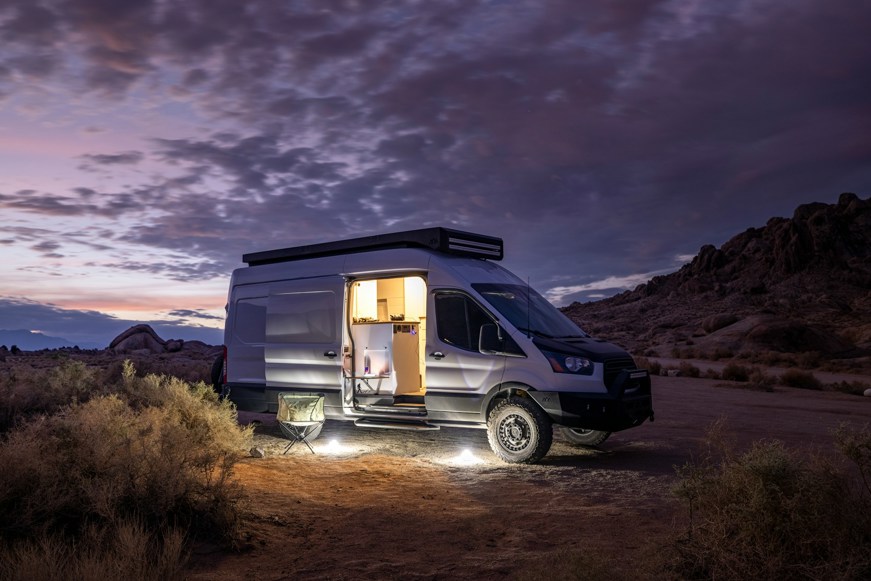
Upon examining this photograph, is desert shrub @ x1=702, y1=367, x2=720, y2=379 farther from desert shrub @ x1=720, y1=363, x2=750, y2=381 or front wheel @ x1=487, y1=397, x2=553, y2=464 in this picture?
front wheel @ x1=487, y1=397, x2=553, y2=464

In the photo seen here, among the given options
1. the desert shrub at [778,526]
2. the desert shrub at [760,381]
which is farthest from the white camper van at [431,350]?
the desert shrub at [760,381]

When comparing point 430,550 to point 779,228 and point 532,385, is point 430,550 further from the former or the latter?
point 779,228

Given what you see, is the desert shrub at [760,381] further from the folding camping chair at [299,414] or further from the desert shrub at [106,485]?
the desert shrub at [106,485]

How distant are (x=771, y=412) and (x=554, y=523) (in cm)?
1111

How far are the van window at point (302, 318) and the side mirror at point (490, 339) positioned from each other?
2959mm

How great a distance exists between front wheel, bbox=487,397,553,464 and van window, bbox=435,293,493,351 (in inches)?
39.9

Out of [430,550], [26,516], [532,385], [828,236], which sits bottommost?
[430,550]

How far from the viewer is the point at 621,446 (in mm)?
10758

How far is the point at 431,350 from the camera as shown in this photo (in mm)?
10016

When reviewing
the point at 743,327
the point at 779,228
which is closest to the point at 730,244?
the point at 779,228

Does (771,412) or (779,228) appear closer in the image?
(771,412)

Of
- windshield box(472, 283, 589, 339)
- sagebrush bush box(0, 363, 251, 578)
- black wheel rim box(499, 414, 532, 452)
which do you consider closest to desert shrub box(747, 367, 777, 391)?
windshield box(472, 283, 589, 339)

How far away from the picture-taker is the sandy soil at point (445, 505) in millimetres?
5258

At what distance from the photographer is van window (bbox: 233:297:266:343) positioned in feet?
40.3
